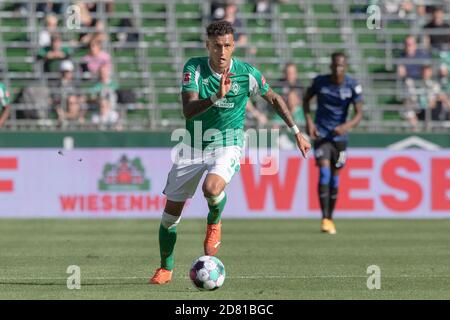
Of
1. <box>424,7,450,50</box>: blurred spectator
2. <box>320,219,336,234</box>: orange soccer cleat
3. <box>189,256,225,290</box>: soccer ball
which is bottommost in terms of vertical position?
<box>320,219,336,234</box>: orange soccer cleat

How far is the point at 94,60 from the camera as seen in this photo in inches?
946

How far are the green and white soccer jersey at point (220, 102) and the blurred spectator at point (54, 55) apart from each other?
41.5 ft

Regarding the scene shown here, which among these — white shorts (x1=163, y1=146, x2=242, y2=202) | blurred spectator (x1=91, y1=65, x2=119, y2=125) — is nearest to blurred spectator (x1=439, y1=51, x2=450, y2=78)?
blurred spectator (x1=91, y1=65, x2=119, y2=125)

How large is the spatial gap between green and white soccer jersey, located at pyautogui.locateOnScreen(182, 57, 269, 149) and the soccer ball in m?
1.47

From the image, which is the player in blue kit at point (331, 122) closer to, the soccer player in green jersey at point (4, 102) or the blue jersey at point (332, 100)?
the blue jersey at point (332, 100)

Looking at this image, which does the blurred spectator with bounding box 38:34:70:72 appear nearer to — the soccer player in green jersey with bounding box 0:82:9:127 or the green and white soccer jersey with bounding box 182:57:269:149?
the soccer player in green jersey with bounding box 0:82:9:127

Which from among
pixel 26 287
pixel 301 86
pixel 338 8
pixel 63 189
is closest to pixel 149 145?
pixel 63 189

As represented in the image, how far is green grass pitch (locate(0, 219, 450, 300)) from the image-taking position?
1071 centimetres

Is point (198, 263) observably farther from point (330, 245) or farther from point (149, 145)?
point (149, 145)

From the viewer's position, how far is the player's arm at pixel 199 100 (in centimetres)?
1052

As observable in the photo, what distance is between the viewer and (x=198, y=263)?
10.6 m

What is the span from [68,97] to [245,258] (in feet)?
32.6

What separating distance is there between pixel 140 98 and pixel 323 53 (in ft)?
14.8

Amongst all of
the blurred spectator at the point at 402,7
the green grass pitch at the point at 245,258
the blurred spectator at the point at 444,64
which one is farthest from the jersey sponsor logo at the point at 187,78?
the blurred spectator at the point at 402,7
